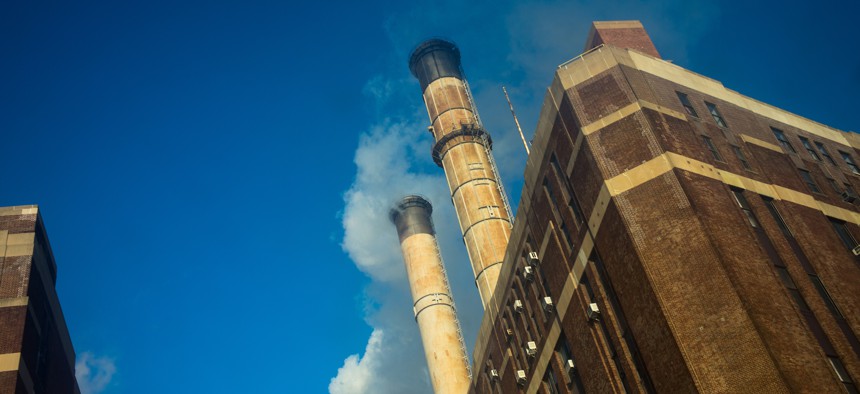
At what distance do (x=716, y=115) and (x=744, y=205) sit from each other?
241 inches

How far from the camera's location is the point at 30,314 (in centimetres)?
3941

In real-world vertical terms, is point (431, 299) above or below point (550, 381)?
above

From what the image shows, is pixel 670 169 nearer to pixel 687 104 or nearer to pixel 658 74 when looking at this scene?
pixel 687 104

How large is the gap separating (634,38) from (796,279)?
17242 millimetres

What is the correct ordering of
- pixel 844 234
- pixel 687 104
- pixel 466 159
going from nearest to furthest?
pixel 844 234 < pixel 687 104 < pixel 466 159

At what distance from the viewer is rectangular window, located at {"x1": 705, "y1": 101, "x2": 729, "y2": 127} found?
3459 cm

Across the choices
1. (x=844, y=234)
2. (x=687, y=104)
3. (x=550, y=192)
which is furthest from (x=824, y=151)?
(x=550, y=192)

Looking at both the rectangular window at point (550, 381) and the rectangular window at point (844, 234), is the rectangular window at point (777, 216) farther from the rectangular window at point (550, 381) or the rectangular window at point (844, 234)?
the rectangular window at point (550, 381)

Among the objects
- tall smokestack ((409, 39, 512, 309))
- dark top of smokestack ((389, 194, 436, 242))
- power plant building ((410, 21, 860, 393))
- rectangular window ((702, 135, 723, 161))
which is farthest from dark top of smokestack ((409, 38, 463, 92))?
rectangular window ((702, 135, 723, 161))

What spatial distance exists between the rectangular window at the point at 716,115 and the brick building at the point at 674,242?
0.06 meters

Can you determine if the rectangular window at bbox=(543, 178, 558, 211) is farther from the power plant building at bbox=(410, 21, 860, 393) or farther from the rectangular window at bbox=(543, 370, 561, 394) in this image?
the rectangular window at bbox=(543, 370, 561, 394)

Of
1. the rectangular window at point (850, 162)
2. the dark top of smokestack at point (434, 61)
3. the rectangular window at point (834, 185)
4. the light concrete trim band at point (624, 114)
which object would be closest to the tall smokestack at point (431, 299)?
the dark top of smokestack at point (434, 61)

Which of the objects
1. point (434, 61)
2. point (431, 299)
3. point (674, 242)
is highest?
point (434, 61)

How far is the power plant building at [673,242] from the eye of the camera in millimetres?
25516
